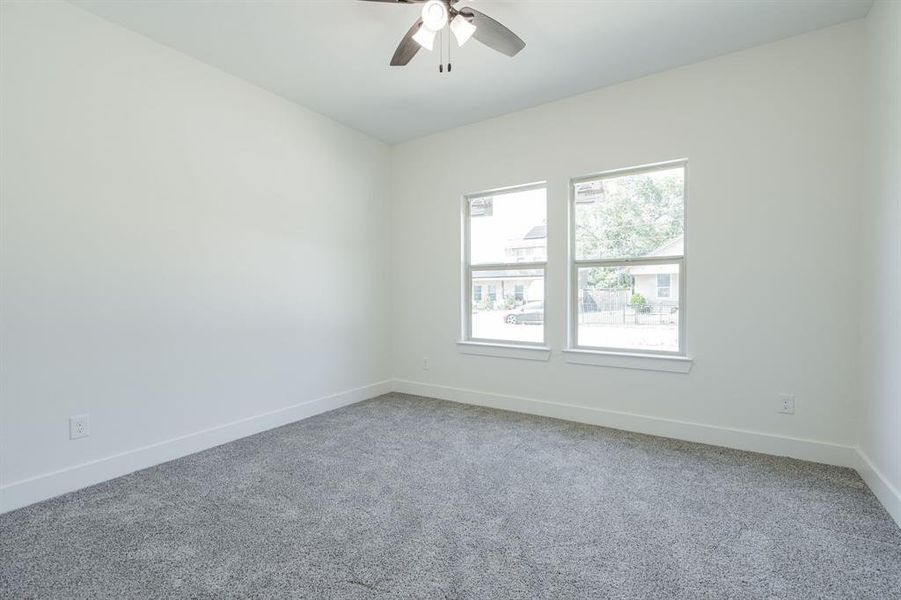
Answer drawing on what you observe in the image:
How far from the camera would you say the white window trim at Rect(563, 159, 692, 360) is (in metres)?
3.14

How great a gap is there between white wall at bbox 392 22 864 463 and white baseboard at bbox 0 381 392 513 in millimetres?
2081

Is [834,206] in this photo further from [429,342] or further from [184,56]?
[184,56]

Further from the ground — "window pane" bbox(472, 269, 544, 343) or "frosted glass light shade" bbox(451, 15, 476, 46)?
"frosted glass light shade" bbox(451, 15, 476, 46)

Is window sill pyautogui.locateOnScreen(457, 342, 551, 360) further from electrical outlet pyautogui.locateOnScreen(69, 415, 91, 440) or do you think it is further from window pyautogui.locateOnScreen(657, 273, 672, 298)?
electrical outlet pyautogui.locateOnScreen(69, 415, 91, 440)

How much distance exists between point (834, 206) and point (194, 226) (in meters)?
4.27

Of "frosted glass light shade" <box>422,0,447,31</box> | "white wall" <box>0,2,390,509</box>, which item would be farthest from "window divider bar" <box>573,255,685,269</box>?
"white wall" <box>0,2,390,509</box>

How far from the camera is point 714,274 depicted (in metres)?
2.98

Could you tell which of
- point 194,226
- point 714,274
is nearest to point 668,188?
point 714,274

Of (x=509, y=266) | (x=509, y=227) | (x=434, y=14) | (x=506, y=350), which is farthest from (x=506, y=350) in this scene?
(x=434, y=14)

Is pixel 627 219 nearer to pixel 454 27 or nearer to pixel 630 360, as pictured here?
pixel 630 360

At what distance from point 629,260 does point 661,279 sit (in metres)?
0.28

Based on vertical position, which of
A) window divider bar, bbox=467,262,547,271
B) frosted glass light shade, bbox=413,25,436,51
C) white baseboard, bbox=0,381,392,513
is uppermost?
frosted glass light shade, bbox=413,25,436,51

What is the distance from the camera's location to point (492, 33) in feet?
7.34

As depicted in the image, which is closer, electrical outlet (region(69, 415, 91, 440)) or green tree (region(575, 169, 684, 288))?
electrical outlet (region(69, 415, 91, 440))
